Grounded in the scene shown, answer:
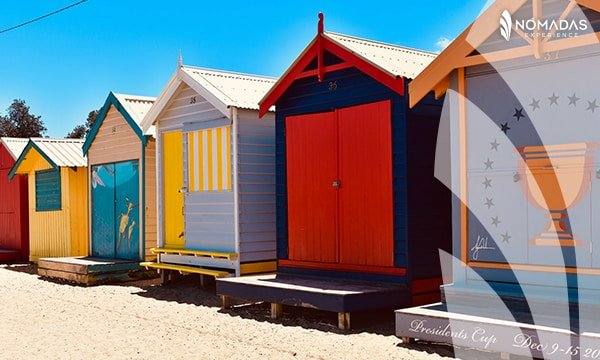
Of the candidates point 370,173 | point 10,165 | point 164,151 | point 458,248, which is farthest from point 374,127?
point 10,165

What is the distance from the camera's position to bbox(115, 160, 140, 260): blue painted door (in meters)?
14.1

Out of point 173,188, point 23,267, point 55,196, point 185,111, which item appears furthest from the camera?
point 23,267

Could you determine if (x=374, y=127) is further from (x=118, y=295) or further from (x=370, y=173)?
(x=118, y=295)

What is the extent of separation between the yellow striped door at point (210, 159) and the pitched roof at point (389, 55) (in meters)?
2.69

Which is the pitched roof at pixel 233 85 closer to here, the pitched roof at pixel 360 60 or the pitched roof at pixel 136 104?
the pitched roof at pixel 360 60

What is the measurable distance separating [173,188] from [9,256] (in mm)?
8380

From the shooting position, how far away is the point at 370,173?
9172 mm

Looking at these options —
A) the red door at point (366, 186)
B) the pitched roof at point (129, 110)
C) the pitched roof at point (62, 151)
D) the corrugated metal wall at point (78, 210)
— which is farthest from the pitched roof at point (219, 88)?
the corrugated metal wall at point (78, 210)

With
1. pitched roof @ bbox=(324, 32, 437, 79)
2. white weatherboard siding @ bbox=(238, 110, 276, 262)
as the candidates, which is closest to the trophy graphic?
pitched roof @ bbox=(324, 32, 437, 79)

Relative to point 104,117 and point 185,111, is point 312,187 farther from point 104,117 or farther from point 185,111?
point 104,117

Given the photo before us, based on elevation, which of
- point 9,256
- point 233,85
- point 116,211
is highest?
point 233,85

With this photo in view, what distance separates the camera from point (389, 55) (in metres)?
9.78

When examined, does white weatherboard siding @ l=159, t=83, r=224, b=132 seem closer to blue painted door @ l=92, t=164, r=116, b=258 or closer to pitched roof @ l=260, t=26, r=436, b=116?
pitched roof @ l=260, t=26, r=436, b=116

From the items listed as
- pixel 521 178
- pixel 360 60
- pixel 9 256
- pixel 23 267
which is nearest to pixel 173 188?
pixel 360 60
